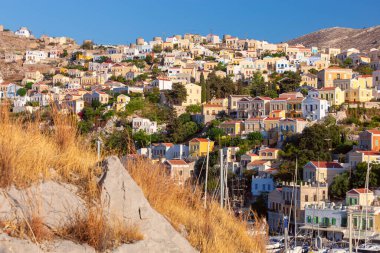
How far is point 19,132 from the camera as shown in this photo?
4.46 meters

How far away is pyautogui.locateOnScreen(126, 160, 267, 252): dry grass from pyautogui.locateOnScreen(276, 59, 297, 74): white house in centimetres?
6444

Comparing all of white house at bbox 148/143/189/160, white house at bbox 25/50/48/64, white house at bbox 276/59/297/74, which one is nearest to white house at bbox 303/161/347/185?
white house at bbox 148/143/189/160

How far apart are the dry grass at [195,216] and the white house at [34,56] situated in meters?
90.2

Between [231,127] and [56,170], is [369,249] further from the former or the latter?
[231,127]

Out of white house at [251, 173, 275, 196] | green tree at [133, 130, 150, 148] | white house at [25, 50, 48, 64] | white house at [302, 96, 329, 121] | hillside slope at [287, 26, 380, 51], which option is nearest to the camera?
white house at [251, 173, 275, 196]

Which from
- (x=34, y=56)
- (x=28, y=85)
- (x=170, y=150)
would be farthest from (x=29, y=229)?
(x=34, y=56)

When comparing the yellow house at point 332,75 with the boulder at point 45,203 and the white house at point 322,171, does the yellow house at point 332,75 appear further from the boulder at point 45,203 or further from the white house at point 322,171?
the boulder at point 45,203

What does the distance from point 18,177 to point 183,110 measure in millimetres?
53452

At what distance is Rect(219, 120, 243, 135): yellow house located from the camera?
158ft

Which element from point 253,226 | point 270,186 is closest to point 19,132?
point 253,226

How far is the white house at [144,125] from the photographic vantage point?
51531mm

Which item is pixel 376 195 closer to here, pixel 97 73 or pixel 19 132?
pixel 19 132

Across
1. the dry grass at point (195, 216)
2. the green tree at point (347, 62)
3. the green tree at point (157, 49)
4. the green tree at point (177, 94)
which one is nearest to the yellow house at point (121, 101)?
the green tree at point (177, 94)

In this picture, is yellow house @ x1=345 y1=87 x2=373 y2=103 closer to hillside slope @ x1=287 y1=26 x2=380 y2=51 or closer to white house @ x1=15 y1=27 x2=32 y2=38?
hillside slope @ x1=287 y1=26 x2=380 y2=51
